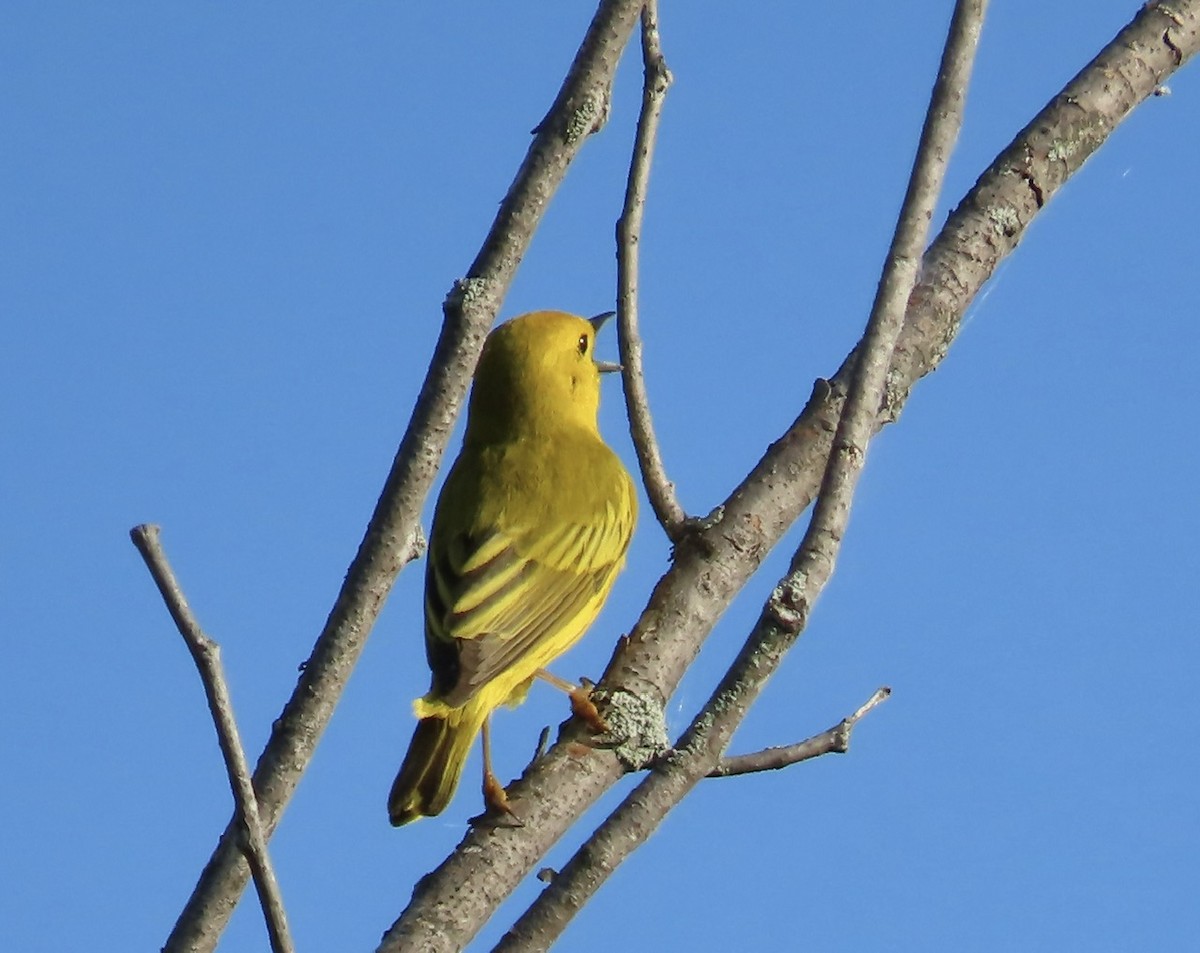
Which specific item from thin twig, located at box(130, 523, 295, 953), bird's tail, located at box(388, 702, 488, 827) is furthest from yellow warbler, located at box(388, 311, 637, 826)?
thin twig, located at box(130, 523, 295, 953)

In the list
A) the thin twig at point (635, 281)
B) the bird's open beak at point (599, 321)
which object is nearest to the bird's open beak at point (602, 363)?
the bird's open beak at point (599, 321)

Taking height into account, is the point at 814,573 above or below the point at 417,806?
below

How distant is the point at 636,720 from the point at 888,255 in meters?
1.40

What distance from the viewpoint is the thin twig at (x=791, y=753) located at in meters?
3.63

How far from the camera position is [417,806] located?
4766 mm

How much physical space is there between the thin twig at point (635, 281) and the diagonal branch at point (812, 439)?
166 millimetres

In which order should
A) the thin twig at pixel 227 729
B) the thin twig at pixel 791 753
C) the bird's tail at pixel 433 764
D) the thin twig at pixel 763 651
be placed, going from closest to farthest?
the thin twig at pixel 227 729, the thin twig at pixel 763 651, the thin twig at pixel 791 753, the bird's tail at pixel 433 764

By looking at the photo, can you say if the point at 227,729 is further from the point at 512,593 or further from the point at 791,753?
the point at 512,593

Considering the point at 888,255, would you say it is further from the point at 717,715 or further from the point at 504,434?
the point at 504,434

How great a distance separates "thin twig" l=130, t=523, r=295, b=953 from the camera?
2.58 metres

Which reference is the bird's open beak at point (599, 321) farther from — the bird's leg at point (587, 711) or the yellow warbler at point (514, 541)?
the bird's leg at point (587, 711)

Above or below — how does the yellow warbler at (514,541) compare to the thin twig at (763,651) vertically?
above

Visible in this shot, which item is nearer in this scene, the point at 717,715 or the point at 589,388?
the point at 717,715

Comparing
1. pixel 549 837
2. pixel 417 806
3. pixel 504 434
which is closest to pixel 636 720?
pixel 549 837
